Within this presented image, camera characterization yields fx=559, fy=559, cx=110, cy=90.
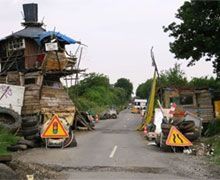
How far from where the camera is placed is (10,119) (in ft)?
107

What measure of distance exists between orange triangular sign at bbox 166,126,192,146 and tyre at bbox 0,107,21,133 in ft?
33.1

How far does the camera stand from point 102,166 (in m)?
17.4

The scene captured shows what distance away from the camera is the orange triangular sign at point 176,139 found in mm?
23453

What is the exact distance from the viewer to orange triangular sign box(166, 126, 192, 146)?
2345 cm

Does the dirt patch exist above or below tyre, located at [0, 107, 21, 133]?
below

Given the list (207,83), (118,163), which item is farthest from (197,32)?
(207,83)

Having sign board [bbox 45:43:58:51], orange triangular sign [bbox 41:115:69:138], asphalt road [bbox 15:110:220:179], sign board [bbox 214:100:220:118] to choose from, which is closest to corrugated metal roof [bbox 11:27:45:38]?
sign board [bbox 45:43:58:51]

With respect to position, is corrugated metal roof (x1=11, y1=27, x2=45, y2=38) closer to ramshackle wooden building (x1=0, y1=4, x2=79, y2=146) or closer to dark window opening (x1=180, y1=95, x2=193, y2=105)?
ramshackle wooden building (x1=0, y1=4, x2=79, y2=146)

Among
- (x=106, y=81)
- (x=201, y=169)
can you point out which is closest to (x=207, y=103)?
(x=201, y=169)

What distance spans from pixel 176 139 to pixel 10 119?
40.9 feet

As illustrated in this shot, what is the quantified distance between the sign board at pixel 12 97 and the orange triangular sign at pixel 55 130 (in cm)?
1168

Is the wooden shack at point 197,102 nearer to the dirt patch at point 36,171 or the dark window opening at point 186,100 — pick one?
the dark window opening at point 186,100

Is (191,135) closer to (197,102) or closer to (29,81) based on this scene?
(197,102)

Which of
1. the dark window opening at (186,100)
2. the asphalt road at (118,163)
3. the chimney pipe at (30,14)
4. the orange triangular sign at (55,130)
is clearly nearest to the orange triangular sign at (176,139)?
the asphalt road at (118,163)
